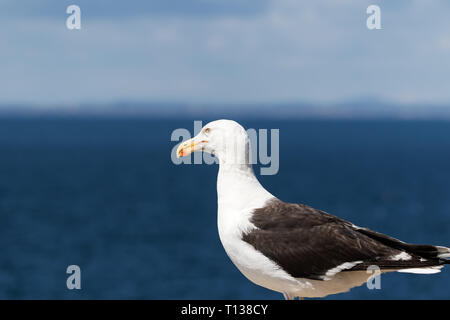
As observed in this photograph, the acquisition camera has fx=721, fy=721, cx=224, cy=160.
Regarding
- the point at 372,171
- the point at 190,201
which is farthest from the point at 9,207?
the point at 372,171

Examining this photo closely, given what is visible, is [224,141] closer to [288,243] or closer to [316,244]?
[288,243]

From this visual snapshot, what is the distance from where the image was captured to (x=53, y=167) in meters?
145

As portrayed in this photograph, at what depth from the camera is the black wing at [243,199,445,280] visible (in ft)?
26.0

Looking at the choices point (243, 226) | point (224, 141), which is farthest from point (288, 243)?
point (224, 141)

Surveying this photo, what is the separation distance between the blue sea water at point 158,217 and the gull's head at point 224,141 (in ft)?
125

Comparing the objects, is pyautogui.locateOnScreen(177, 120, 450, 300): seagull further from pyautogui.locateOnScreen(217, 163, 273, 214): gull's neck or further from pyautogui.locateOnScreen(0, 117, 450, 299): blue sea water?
pyautogui.locateOnScreen(0, 117, 450, 299): blue sea water

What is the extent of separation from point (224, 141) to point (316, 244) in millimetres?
1570

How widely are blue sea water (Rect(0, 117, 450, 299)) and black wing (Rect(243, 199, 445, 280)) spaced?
37.9 m

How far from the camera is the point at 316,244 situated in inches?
321

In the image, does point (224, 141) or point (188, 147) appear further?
point (188, 147)

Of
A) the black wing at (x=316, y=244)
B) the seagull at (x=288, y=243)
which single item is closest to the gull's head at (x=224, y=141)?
the seagull at (x=288, y=243)

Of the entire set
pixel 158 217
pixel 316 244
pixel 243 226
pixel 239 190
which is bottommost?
pixel 316 244

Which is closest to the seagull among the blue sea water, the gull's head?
the gull's head

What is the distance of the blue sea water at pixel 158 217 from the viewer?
178ft
